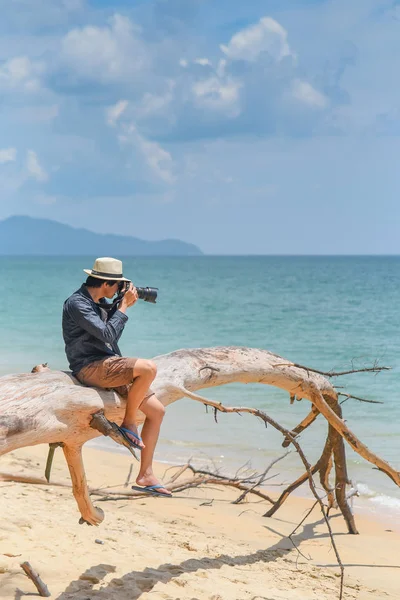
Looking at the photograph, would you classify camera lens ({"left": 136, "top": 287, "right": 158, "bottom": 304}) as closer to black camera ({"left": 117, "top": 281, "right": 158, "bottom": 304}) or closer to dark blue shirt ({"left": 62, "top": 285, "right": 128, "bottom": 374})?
black camera ({"left": 117, "top": 281, "right": 158, "bottom": 304})

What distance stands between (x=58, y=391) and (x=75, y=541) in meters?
1.89

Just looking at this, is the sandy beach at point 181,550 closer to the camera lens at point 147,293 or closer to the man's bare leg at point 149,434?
A: the man's bare leg at point 149,434

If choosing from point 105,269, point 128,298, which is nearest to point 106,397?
point 128,298

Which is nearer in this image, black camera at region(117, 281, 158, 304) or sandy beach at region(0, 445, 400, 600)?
black camera at region(117, 281, 158, 304)

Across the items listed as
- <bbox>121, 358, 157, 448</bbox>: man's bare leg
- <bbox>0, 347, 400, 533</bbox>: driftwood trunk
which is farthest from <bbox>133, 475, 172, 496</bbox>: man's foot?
<bbox>0, 347, 400, 533</bbox>: driftwood trunk

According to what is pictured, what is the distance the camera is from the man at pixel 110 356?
441cm

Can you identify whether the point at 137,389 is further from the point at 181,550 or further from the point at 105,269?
the point at 181,550

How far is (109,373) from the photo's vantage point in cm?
445

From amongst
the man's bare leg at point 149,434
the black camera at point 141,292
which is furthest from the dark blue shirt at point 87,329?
the man's bare leg at point 149,434

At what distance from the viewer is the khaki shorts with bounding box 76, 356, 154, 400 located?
14.5ft

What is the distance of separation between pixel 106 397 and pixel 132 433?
273 millimetres

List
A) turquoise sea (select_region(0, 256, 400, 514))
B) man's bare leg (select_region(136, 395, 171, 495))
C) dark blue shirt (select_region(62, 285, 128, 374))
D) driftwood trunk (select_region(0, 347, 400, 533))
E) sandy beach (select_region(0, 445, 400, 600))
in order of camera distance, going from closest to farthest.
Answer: driftwood trunk (select_region(0, 347, 400, 533)) < dark blue shirt (select_region(62, 285, 128, 374)) < man's bare leg (select_region(136, 395, 171, 495)) < sandy beach (select_region(0, 445, 400, 600)) < turquoise sea (select_region(0, 256, 400, 514))

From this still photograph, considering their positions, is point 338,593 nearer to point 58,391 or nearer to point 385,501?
point 58,391

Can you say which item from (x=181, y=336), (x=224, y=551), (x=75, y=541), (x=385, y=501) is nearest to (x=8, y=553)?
(x=75, y=541)
